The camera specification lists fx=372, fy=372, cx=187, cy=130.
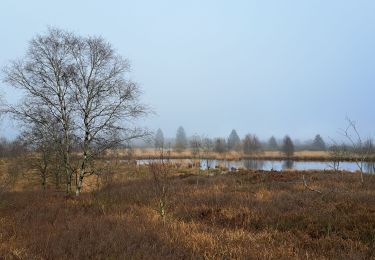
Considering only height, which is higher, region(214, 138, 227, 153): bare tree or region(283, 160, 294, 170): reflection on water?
region(214, 138, 227, 153): bare tree

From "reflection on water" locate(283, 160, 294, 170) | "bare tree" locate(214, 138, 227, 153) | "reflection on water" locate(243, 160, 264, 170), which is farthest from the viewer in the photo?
"bare tree" locate(214, 138, 227, 153)

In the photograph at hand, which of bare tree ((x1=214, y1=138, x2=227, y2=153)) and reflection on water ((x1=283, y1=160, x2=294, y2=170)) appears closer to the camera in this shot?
reflection on water ((x1=283, y1=160, x2=294, y2=170))

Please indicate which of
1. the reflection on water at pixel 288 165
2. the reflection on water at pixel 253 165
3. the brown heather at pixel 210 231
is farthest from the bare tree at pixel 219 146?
the brown heather at pixel 210 231

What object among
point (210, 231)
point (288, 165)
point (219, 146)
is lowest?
point (288, 165)

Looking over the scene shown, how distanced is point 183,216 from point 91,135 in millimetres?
9772

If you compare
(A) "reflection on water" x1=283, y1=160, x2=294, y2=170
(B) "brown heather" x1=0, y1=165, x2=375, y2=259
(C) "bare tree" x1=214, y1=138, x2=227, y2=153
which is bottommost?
(A) "reflection on water" x1=283, y1=160, x2=294, y2=170

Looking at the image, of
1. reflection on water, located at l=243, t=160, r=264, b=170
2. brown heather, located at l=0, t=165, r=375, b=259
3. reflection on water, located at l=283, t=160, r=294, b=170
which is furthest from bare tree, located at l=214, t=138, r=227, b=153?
brown heather, located at l=0, t=165, r=375, b=259

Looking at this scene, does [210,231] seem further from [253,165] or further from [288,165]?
[288,165]

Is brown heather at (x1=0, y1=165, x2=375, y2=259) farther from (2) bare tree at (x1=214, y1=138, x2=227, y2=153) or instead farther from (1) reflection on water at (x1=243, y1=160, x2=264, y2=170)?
(2) bare tree at (x1=214, y1=138, x2=227, y2=153)

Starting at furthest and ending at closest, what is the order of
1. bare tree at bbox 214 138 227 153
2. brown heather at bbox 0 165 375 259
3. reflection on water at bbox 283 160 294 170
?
1. bare tree at bbox 214 138 227 153
2. reflection on water at bbox 283 160 294 170
3. brown heather at bbox 0 165 375 259

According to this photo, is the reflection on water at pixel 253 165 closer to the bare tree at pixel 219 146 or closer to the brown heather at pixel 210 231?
the bare tree at pixel 219 146

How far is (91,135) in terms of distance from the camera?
1933 cm

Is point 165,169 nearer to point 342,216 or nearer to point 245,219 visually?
point 245,219

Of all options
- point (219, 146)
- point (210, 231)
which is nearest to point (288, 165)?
point (219, 146)
